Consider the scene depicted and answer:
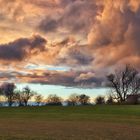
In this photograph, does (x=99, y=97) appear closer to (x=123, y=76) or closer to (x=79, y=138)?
(x=123, y=76)

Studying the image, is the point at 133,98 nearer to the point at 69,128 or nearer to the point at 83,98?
the point at 83,98

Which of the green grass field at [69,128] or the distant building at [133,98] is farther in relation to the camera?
the distant building at [133,98]

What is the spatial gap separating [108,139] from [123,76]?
141 meters

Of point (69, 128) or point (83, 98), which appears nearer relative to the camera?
point (69, 128)

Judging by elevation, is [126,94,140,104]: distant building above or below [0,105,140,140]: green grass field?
above

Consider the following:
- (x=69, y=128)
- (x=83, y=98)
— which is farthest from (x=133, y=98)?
(x=69, y=128)

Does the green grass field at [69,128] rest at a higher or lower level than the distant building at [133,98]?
lower

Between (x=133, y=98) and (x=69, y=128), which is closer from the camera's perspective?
(x=69, y=128)

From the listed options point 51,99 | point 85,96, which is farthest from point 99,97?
point 51,99

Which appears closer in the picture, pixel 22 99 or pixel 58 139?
pixel 58 139

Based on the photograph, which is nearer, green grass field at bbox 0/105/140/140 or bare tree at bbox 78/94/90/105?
green grass field at bbox 0/105/140/140

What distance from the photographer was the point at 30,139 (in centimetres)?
3250

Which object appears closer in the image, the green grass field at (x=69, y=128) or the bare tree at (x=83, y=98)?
the green grass field at (x=69, y=128)

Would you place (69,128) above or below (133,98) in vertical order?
below
